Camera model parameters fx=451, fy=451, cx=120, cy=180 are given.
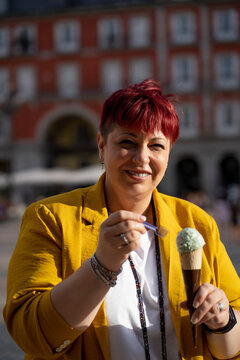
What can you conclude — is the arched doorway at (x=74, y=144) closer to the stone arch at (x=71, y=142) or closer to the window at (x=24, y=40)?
the stone arch at (x=71, y=142)

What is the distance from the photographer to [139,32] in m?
31.4

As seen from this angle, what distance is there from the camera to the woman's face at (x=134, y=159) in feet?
5.52

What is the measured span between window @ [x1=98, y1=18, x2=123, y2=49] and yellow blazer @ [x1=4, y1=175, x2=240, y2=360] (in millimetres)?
31018

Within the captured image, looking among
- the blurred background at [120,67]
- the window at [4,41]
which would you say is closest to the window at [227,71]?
the blurred background at [120,67]

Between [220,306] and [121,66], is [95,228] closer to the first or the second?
[220,306]

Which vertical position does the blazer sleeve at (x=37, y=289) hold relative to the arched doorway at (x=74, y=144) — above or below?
above

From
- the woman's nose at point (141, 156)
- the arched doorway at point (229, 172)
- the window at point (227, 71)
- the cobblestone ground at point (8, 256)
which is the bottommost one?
the arched doorway at point (229, 172)

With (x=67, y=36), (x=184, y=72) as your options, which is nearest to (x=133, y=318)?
(x=184, y=72)

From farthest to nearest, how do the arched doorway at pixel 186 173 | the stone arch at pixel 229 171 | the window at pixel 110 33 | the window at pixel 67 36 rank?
the arched doorway at pixel 186 173 → the stone arch at pixel 229 171 → the window at pixel 67 36 → the window at pixel 110 33

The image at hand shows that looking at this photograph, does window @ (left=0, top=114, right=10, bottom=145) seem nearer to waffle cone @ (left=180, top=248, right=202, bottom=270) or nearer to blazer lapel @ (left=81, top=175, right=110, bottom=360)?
blazer lapel @ (left=81, top=175, right=110, bottom=360)

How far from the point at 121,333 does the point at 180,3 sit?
3198 centimetres

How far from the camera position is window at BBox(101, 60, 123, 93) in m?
31.5

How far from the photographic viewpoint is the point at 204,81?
31.3 m

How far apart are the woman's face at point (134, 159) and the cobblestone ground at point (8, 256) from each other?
126 inches
